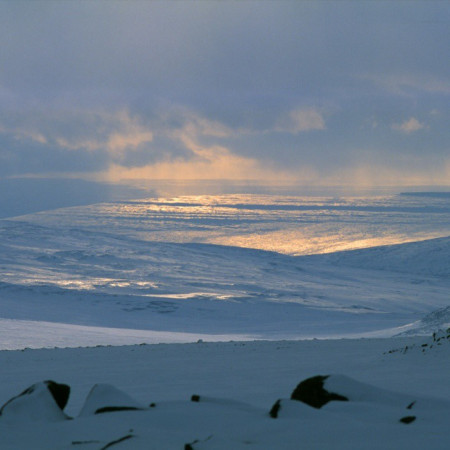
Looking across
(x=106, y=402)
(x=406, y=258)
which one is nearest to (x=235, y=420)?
(x=106, y=402)

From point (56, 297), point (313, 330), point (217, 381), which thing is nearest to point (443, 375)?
point (217, 381)

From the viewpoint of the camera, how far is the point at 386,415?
4.44m

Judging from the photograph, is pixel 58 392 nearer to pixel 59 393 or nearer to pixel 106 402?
pixel 59 393

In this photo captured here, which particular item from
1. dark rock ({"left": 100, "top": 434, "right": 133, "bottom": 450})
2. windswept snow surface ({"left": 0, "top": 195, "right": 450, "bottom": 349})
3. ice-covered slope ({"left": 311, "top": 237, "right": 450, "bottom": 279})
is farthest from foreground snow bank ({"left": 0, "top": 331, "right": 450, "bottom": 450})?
ice-covered slope ({"left": 311, "top": 237, "right": 450, "bottom": 279})

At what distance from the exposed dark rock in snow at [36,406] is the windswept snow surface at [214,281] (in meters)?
21.7

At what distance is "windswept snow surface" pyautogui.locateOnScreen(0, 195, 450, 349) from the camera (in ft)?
131

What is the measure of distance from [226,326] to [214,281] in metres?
17.8

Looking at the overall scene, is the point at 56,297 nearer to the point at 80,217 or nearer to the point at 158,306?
the point at 158,306

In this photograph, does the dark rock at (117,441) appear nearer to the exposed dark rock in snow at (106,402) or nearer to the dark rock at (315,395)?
the exposed dark rock in snow at (106,402)

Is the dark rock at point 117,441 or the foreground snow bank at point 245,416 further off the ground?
the dark rock at point 117,441

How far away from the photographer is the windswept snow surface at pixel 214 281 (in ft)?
131

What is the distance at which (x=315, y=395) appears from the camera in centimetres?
503

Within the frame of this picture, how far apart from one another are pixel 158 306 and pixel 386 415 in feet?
153

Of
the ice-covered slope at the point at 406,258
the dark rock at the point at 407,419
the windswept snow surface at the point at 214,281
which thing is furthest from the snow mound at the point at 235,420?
the ice-covered slope at the point at 406,258
